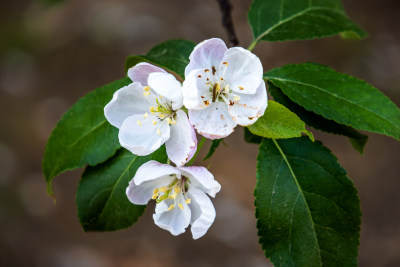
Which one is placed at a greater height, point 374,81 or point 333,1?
point 333,1

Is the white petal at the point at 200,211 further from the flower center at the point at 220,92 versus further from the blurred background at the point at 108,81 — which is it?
the blurred background at the point at 108,81

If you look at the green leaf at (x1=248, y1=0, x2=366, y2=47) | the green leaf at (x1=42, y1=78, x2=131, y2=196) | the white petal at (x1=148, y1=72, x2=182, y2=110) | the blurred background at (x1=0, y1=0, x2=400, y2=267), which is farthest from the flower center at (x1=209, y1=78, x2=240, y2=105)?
the blurred background at (x1=0, y1=0, x2=400, y2=267)

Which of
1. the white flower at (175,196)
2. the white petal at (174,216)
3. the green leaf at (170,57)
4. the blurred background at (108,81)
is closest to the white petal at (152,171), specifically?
the white flower at (175,196)

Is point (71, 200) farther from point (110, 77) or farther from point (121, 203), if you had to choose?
point (121, 203)

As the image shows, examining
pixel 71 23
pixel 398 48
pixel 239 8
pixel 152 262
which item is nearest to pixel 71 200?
pixel 152 262

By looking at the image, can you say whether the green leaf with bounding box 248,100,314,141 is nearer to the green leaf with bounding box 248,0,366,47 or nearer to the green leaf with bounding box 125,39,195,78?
the green leaf with bounding box 125,39,195,78

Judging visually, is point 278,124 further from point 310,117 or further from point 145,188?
point 145,188
